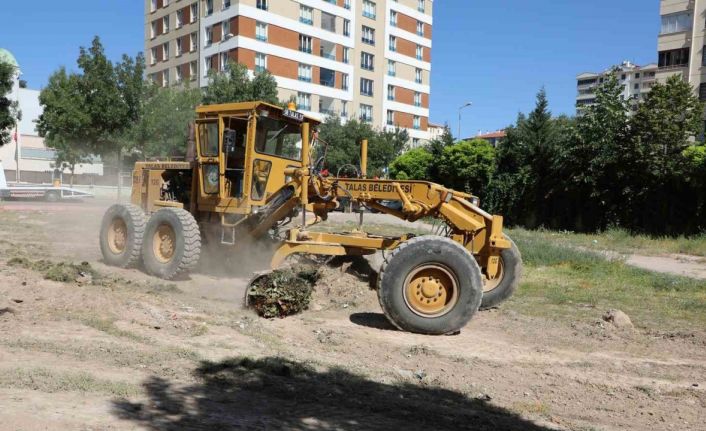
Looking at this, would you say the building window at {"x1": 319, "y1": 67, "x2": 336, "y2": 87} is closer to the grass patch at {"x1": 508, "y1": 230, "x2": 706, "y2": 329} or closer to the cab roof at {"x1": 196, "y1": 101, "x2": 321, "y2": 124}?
the grass patch at {"x1": 508, "y1": 230, "x2": 706, "y2": 329}

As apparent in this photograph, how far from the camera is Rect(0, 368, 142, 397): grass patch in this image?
4602 mm

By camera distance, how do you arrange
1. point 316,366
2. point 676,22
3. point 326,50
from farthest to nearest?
point 326,50, point 676,22, point 316,366

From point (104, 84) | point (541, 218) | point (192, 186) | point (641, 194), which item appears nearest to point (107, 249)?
point (192, 186)

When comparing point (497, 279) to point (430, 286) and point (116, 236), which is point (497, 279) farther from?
point (116, 236)

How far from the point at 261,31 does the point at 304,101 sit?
7.04 metres

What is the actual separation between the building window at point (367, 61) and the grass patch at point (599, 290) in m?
44.4

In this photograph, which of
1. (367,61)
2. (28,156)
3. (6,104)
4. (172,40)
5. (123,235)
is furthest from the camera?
(28,156)

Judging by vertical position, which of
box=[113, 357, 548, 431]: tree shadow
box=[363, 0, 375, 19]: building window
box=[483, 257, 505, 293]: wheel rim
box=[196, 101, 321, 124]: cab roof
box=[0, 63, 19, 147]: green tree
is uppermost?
box=[363, 0, 375, 19]: building window

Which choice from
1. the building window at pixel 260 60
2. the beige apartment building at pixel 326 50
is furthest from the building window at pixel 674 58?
the building window at pixel 260 60

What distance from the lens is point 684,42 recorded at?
44.7 meters

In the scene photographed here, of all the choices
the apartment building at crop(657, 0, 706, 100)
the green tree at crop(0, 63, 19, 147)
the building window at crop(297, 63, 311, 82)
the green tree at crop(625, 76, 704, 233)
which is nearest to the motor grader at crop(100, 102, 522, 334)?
the green tree at crop(625, 76, 704, 233)

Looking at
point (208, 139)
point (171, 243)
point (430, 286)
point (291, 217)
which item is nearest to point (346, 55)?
point (208, 139)

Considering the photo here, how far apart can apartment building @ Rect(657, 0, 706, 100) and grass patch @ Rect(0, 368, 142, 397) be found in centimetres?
4552

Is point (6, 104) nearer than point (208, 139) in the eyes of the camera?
No
